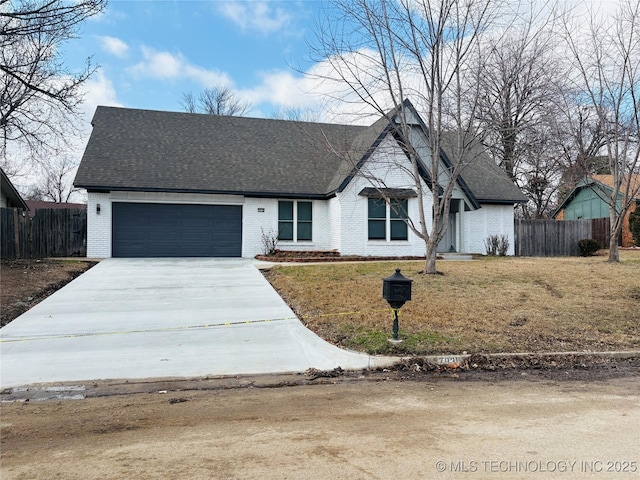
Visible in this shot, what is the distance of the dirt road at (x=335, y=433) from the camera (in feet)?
10.8

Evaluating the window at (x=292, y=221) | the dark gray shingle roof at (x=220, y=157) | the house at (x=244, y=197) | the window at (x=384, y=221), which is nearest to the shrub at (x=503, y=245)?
the house at (x=244, y=197)

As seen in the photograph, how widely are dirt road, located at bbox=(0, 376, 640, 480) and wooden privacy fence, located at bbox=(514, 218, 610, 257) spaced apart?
61.6ft

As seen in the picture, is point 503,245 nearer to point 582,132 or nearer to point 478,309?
point 582,132

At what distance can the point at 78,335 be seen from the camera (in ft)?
23.8

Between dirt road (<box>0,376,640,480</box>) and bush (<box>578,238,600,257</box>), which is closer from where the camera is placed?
dirt road (<box>0,376,640,480</box>)

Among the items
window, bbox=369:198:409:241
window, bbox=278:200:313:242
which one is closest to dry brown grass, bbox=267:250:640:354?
window, bbox=369:198:409:241

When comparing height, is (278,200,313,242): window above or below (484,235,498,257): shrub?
above

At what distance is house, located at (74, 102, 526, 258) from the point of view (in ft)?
58.2

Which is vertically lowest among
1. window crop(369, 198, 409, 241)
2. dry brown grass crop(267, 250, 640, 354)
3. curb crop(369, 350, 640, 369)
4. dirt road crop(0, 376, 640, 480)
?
dirt road crop(0, 376, 640, 480)

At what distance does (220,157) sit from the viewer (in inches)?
791

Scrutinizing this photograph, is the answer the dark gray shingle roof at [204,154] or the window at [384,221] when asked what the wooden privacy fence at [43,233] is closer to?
the dark gray shingle roof at [204,154]

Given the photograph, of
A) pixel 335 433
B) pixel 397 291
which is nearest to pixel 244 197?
pixel 397 291

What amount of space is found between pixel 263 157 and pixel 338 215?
16.1 feet

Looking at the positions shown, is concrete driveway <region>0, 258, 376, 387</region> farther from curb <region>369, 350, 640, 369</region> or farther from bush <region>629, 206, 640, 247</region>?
bush <region>629, 206, 640, 247</region>
